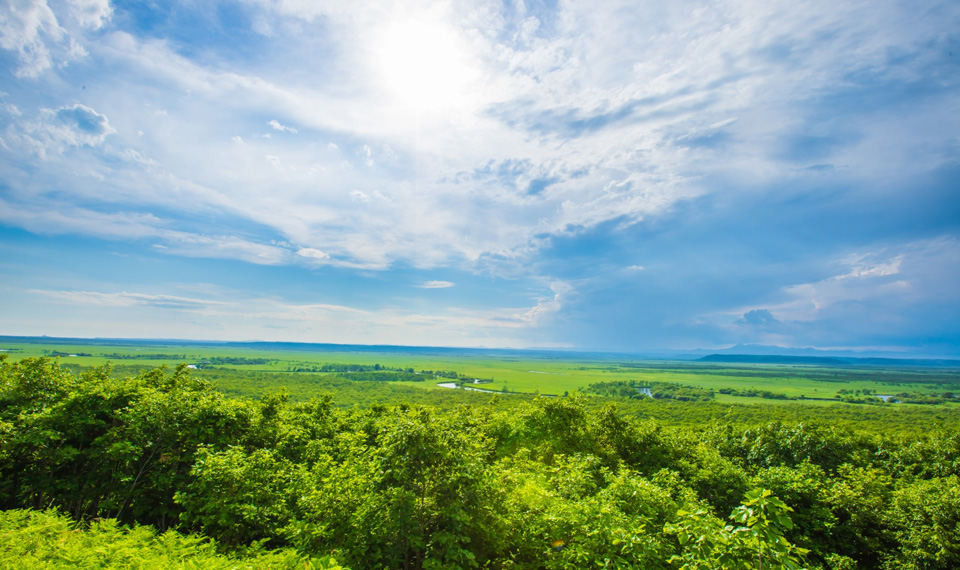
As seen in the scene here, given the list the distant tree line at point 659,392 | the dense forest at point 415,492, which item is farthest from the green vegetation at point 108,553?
the distant tree line at point 659,392

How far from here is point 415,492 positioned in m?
12.8

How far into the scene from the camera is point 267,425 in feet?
85.7

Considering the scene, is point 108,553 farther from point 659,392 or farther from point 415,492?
point 659,392

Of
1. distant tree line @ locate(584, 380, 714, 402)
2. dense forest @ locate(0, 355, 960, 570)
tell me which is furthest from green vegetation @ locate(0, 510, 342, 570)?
distant tree line @ locate(584, 380, 714, 402)

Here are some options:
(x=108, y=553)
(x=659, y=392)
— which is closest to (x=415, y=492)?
(x=108, y=553)

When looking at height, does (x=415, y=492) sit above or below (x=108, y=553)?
above

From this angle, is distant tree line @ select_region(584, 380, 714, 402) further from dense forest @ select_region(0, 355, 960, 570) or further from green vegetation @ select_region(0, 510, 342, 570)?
green vegetation @ select_region(0, 510, 342, 570)

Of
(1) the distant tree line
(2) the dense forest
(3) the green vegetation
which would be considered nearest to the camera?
(3) the green vegetation

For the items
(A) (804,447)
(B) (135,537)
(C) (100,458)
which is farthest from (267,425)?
(A) (804,447)

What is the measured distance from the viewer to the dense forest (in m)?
11.3

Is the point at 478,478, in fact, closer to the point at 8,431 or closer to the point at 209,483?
the point at 209,483

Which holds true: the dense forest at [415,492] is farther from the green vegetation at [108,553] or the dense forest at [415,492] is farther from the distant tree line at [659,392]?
the distant tree line at [659,392]

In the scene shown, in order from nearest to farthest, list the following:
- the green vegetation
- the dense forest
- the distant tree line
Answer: the green vegetation
the dense forest
the distant tree line

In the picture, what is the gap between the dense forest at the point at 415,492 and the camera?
11.3 metres
